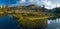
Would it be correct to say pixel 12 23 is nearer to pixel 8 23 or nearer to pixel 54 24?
pixel 8 23

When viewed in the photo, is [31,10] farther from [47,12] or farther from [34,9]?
[47,12]

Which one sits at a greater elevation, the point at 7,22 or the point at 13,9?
the point at 13,9

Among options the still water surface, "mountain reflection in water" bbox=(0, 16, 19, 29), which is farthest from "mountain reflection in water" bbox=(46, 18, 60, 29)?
"mountain reflection in water" bbox=(0, 16, 19, 29)

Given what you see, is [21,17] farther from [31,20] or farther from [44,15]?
[44,15]

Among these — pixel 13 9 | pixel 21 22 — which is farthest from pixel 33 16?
pixel 13 9

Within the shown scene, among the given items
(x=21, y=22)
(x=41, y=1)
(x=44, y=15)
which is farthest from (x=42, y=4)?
(x=21, y=22)

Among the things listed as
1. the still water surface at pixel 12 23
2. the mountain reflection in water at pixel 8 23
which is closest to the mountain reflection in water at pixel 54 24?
the still water surface at pixel 12 23

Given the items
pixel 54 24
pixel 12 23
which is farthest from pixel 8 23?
pixel 54 24

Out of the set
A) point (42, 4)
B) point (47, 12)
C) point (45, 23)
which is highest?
point (42, 4)

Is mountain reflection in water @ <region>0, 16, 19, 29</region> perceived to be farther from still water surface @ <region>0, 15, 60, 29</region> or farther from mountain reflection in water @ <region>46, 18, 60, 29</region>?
mountain reflection in water @ <region>46, 18, 60, 29</region>

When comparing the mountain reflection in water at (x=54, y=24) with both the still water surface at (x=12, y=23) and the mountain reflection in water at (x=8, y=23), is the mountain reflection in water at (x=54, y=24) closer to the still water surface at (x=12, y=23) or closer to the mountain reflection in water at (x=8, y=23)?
the still water surface at (x=12, y=23)
